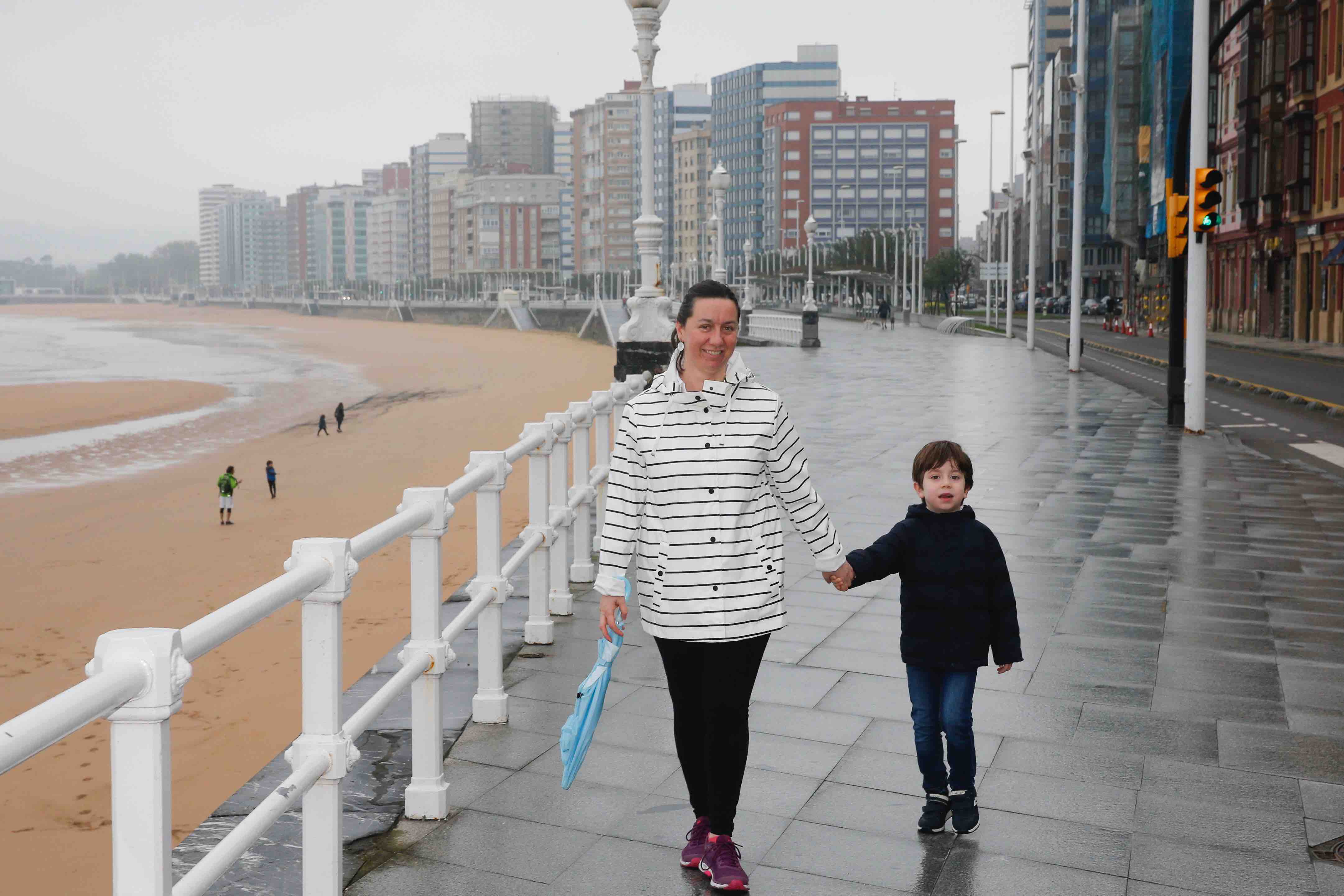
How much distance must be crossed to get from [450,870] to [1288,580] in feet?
19.2

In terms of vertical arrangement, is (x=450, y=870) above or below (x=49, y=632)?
above

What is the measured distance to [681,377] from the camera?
3844mm

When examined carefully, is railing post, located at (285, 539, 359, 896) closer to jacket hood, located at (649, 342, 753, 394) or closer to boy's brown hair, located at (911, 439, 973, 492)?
jacket hood, located at (649, 342, 753, 394)

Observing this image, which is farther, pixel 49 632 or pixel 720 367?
pixel 49 632

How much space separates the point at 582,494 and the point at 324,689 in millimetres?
4316

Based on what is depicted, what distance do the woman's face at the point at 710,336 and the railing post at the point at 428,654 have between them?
40.7 inches

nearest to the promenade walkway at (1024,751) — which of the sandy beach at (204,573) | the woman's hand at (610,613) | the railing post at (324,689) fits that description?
the railing post at (324,689)

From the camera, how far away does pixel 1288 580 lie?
796 centimetres

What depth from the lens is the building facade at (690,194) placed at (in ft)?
591

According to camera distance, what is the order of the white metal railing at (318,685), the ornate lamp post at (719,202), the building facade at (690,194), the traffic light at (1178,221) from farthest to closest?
the building facade at (690,194) → the ornate lamp post at (719,202) → the traffic light at (1178,221) → the white metal railing at (318,685)

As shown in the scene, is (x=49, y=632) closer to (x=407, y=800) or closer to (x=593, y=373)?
(x=407, y=800)

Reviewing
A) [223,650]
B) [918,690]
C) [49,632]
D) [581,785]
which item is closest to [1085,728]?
[918,690]

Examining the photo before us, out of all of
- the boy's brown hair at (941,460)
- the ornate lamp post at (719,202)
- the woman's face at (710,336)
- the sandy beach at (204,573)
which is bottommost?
the sandy beach at (204,573)

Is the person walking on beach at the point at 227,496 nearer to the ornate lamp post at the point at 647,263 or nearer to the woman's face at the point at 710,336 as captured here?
the ornate lamp post at the point at 647,263
